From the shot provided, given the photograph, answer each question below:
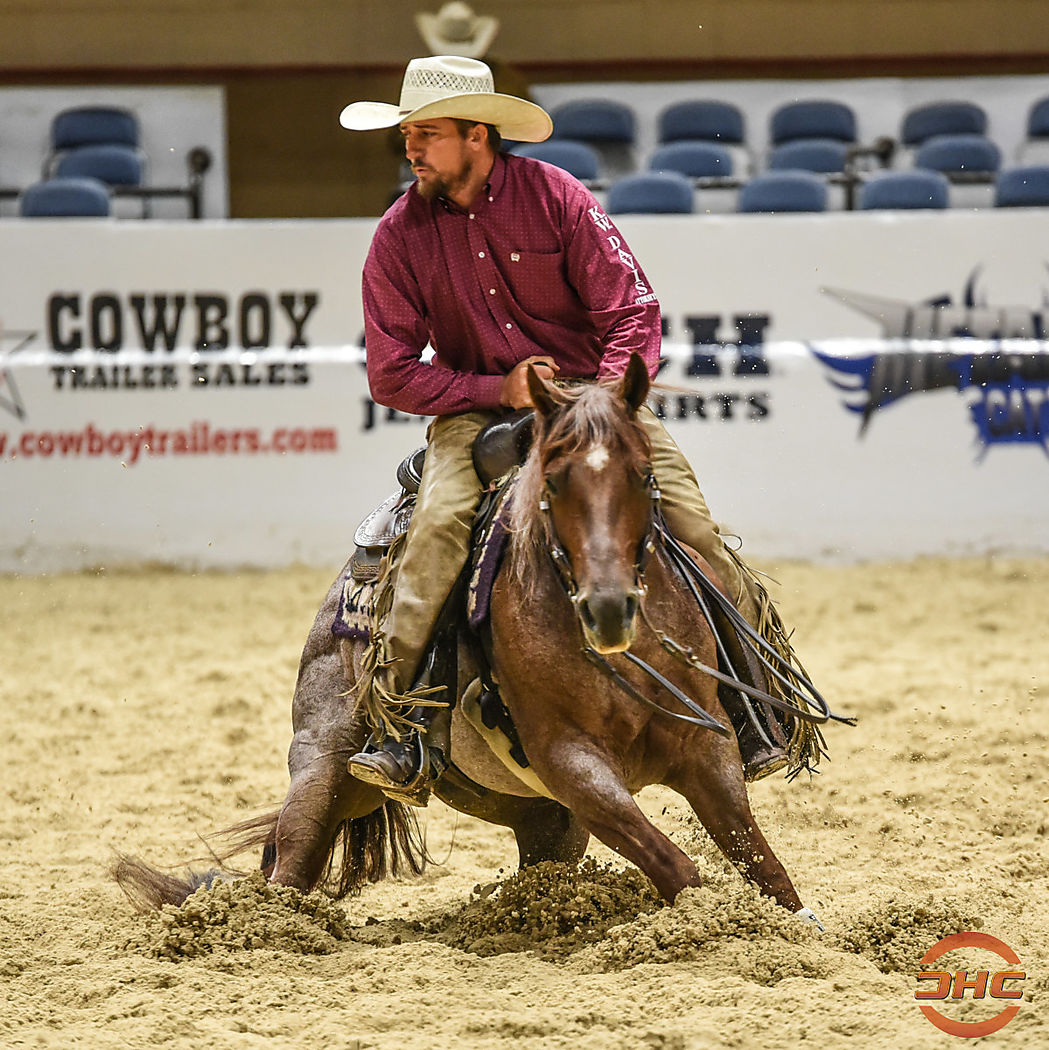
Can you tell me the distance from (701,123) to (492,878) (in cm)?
960

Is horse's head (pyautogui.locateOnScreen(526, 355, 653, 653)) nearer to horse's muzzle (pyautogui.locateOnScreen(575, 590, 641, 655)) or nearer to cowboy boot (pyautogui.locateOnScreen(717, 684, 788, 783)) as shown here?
horse's muzzle (pyautogui.locateOnScreen(575, 590, 641, 655))

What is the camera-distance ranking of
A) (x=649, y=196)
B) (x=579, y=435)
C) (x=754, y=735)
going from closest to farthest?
(x=579, y=435), (x=754, y=735), (x=649, y=196)

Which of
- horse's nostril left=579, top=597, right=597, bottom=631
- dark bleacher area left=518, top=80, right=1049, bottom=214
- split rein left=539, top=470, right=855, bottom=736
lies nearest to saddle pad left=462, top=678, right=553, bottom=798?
split rein left=539, top=470, right=855, bottom=736

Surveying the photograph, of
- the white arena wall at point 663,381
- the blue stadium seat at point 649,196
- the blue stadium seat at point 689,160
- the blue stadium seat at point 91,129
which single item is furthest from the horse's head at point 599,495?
the blue stadium seat at point 91,129

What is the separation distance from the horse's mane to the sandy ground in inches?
36.4

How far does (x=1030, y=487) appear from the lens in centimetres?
980

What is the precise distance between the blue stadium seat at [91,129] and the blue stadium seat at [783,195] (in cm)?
568

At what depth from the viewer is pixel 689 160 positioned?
1204 centimetres

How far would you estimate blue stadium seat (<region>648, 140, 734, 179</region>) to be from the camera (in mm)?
12023

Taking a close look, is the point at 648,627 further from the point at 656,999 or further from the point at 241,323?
the point at 241,323

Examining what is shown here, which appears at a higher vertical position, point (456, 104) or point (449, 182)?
point (456, 104)

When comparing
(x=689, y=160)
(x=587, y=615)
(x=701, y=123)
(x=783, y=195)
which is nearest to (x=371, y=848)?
(x=587, y=615)

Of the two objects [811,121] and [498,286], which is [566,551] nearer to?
[498,286]

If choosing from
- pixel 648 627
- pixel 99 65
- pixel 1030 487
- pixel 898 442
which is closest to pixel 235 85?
pixel 99 65
